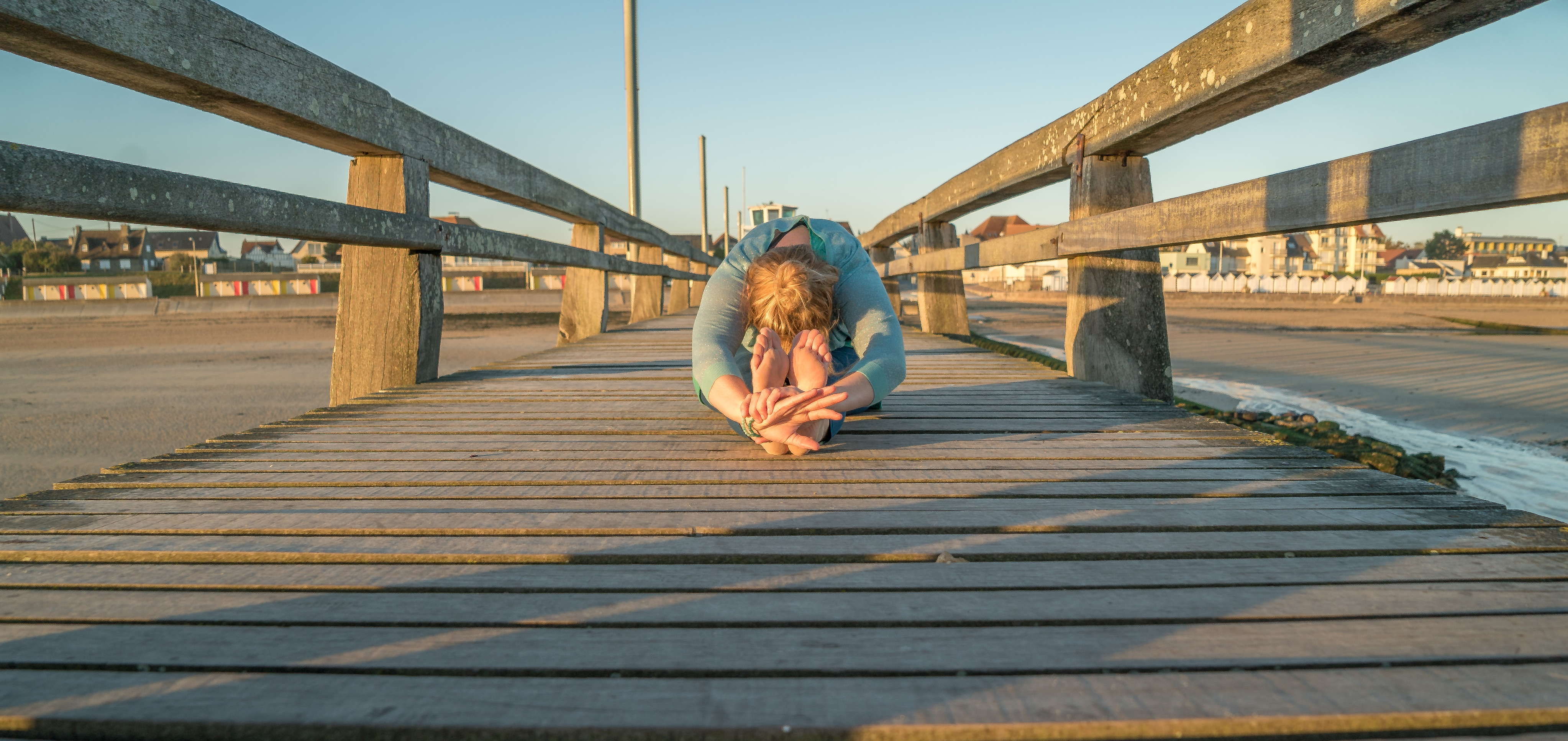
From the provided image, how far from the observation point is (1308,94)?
2.33 metres

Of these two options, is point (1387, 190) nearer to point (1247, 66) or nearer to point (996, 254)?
point (1247, 66)

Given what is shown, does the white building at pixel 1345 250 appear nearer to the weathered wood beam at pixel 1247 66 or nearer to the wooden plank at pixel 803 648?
the weathered wood beam at pixel 1247 66

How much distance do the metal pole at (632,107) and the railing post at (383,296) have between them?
28.4ft

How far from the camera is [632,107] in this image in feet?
39.1

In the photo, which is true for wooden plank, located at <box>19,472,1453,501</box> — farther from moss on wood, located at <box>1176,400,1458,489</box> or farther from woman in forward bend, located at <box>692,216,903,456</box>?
moss on wood, located at <box>1176,400,1458,489</box>

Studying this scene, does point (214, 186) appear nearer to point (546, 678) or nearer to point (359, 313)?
point (359, 313)

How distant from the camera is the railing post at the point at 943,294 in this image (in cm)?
679

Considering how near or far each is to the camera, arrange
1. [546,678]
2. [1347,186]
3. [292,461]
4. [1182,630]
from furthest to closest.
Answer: [292,461], [1347,186], [1182,630], [546,678]

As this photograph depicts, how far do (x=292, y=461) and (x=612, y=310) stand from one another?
781 inches

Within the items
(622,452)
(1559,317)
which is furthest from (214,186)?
(1559,317)

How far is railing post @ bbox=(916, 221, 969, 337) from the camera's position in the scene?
6793 mm

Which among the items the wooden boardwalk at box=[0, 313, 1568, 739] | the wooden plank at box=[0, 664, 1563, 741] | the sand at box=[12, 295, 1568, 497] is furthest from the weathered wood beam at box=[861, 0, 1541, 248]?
the sand at box=[12, 295, 1568, 497]

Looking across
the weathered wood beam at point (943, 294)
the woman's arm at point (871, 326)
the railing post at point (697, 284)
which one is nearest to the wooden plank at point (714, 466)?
the woman's arm at point (871, 326)

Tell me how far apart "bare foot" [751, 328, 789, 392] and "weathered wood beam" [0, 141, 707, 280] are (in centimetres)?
135
